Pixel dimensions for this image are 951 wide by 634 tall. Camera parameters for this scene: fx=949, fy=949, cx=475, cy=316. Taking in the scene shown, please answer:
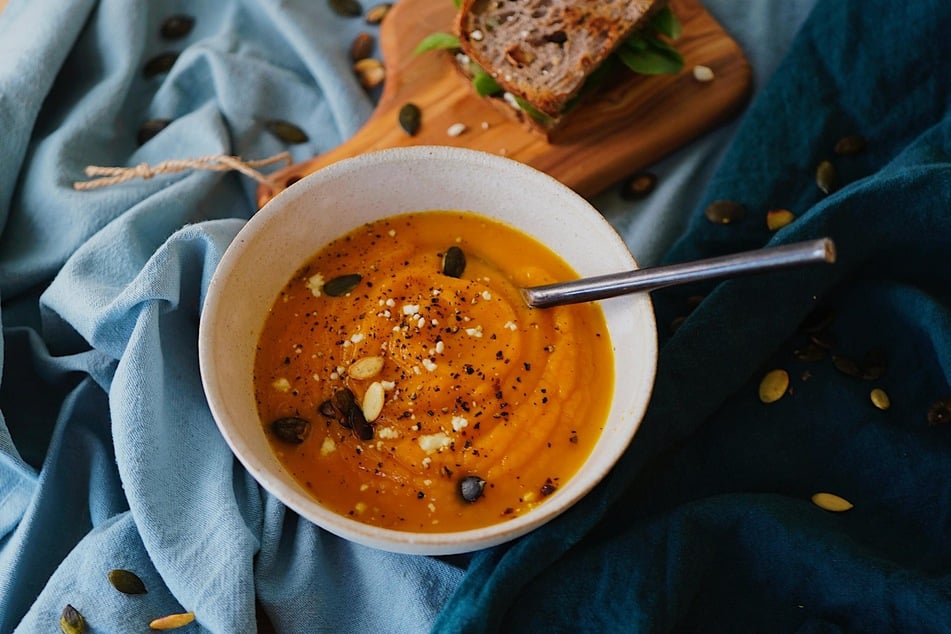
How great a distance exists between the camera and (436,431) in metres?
1.81

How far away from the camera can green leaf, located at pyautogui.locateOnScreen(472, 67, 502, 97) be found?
8.14ft

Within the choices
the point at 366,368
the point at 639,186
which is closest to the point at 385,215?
the point at 366,368

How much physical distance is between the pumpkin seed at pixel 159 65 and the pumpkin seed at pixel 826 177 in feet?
5.95

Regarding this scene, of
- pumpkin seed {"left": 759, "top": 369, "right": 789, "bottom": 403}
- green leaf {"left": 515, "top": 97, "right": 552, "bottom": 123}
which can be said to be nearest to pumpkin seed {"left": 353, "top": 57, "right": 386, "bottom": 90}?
green leaf {"left": 515, "top": 97, "right": 552, "bottom": 123}

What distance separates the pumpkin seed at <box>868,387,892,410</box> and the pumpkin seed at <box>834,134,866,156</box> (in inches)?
24.6

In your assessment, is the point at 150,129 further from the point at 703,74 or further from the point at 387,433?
the point at 703,74

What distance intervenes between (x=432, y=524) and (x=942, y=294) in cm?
133

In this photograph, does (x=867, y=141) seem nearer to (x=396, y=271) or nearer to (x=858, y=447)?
(x=858, y=447)

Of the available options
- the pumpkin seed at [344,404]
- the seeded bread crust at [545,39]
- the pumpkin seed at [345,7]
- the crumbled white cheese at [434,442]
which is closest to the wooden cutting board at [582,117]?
the seeded bread crust at [545,39]

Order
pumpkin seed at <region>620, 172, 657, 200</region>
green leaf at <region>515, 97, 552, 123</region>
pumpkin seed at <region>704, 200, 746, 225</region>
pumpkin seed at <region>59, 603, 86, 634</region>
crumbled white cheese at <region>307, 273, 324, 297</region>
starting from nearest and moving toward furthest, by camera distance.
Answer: pumpkin seed at <region>59, 603, 86, 634</region>
crumbled white cheese at <region>307, 273, 324, 297</region>
pumpkin seed at <region>704, 200, 746, 225</region>
green leaf at <region>515, 97, 552, 123</region>
pumpkin seed at <region>620, 172, 657, 200</region>

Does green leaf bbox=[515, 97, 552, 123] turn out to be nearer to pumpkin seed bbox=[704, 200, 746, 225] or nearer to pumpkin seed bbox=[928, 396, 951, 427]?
pumpkin seed bbox=[704, 200, 746, 225]

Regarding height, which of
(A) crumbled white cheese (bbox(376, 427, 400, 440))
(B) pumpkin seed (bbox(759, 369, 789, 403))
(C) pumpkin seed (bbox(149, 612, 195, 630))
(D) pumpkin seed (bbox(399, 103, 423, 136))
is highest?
(D) pumpkin seed (bbox(399, 103, 423, 136))

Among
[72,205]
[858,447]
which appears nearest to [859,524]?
[858,447]

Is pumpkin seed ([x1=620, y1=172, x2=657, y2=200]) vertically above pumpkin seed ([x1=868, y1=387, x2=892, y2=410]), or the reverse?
pumpkin seed ([x1=620, y1=172, x2=657, y2=200])
